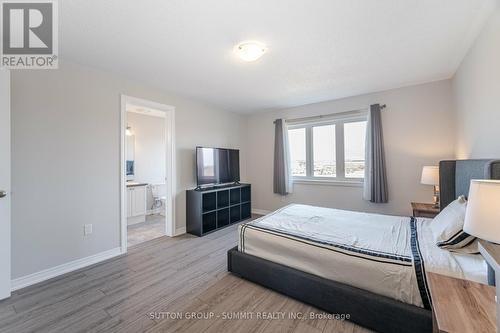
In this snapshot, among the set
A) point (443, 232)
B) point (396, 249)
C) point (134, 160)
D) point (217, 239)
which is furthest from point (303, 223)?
point (134, 160)

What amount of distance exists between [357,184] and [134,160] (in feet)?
16.8

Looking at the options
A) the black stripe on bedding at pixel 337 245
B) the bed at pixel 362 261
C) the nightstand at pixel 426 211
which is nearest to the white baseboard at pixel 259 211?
the bed at pixel 362 261

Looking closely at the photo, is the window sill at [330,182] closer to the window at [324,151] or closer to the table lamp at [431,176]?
the window at [324,151]

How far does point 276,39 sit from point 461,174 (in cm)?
239

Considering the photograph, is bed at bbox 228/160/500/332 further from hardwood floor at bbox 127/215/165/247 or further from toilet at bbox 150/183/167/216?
toilet at bbox 150/183/167/216

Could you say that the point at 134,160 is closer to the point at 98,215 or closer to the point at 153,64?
the point at 98,215

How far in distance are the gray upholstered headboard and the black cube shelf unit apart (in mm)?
3261

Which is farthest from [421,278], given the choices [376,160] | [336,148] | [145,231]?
[145,231]

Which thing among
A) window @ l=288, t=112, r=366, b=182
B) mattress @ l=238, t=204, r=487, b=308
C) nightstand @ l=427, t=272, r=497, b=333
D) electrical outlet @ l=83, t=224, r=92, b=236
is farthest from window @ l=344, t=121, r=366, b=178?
electrical outlet @ l=83, t=224, r=92, b=236

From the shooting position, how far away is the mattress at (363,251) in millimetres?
1486

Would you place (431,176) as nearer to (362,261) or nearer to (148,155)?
(362,261)

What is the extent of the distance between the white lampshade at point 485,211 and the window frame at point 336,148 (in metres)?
3.30

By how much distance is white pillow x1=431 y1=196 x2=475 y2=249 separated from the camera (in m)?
1.64

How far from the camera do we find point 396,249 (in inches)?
69.7
